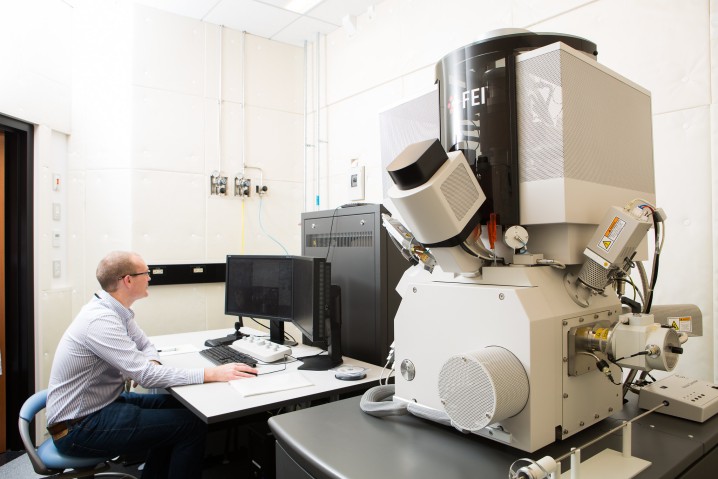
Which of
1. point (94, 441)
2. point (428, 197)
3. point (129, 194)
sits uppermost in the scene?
point (129, 194)

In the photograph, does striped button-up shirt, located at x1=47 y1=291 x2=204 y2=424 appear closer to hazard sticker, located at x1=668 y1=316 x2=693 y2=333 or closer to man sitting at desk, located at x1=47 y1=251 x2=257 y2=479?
man sitting at desk, located at x1=47 y1=251 x2=257 y2=479

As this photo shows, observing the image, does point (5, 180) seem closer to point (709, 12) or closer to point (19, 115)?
point (19, 115)

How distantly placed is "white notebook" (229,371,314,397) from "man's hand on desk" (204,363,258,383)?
0.10ft

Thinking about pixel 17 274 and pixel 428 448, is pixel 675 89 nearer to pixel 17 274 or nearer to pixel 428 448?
pixel 428 448

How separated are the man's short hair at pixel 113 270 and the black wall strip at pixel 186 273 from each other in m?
1.16

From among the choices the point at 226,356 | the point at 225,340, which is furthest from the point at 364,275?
the point at 225,340

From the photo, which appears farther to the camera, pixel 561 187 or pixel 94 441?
pixel 94 441

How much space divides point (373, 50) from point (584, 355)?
3.02 meters

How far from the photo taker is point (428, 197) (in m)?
0.84

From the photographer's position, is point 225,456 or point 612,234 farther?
point 225,456

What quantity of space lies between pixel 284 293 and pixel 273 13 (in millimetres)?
2420

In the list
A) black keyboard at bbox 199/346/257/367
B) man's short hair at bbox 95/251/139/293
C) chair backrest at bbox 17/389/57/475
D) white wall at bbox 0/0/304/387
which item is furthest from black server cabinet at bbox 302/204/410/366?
white wall at bbox 0/0/304/387

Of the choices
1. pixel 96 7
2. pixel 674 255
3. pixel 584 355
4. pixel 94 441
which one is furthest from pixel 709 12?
pixel 96 7

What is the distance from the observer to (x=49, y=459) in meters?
1.77
